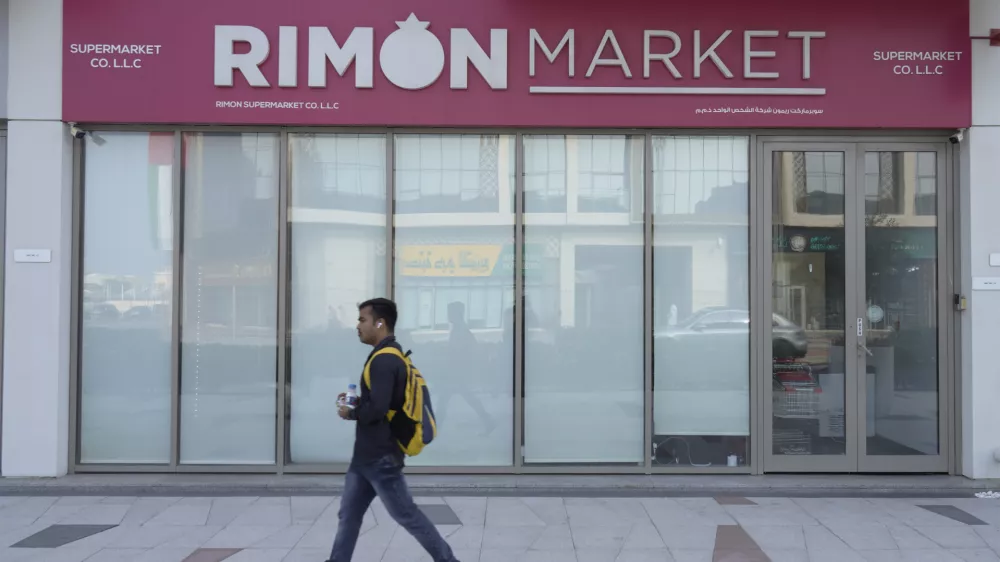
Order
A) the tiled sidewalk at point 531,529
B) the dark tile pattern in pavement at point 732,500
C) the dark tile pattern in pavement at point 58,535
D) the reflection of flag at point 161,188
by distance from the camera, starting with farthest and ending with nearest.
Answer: the reflection of flag at point 161,188 < the dark tile pattern in pavement at point 732,500 < the dark tile pattern in pavement at point 58,535 < the tiled sidewalk at point 531,529

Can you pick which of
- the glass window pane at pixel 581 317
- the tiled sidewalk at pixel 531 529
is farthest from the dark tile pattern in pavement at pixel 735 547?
the glass window pane at pixel 581 317

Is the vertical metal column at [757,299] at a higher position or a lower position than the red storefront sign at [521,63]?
lower

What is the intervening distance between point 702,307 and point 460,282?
8.05 feet

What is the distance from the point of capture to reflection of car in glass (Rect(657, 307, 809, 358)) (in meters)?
8.19

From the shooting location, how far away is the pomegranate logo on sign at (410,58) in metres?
7.85

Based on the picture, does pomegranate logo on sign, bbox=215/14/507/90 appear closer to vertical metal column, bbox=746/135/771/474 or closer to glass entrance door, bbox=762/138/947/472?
vertical metal column, bbox=746/135/771/474

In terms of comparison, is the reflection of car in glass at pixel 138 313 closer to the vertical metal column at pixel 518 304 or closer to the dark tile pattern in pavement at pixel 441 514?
the dark tile pattern in pavement at pixel 441 514

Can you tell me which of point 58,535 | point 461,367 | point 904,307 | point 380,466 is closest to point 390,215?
point 461,367

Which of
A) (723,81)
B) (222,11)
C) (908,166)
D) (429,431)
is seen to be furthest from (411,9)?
(908,166)

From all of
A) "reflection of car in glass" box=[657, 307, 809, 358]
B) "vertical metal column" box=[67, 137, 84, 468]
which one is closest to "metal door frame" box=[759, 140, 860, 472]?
"reflection of car in glass" box=[657, 307, 809, 358]

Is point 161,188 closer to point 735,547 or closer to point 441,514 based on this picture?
point 441,514

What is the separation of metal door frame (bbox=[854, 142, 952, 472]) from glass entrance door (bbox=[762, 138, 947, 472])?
1 cm

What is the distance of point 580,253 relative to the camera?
8.23m

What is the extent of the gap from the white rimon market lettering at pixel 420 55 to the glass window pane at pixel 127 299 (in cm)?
126
